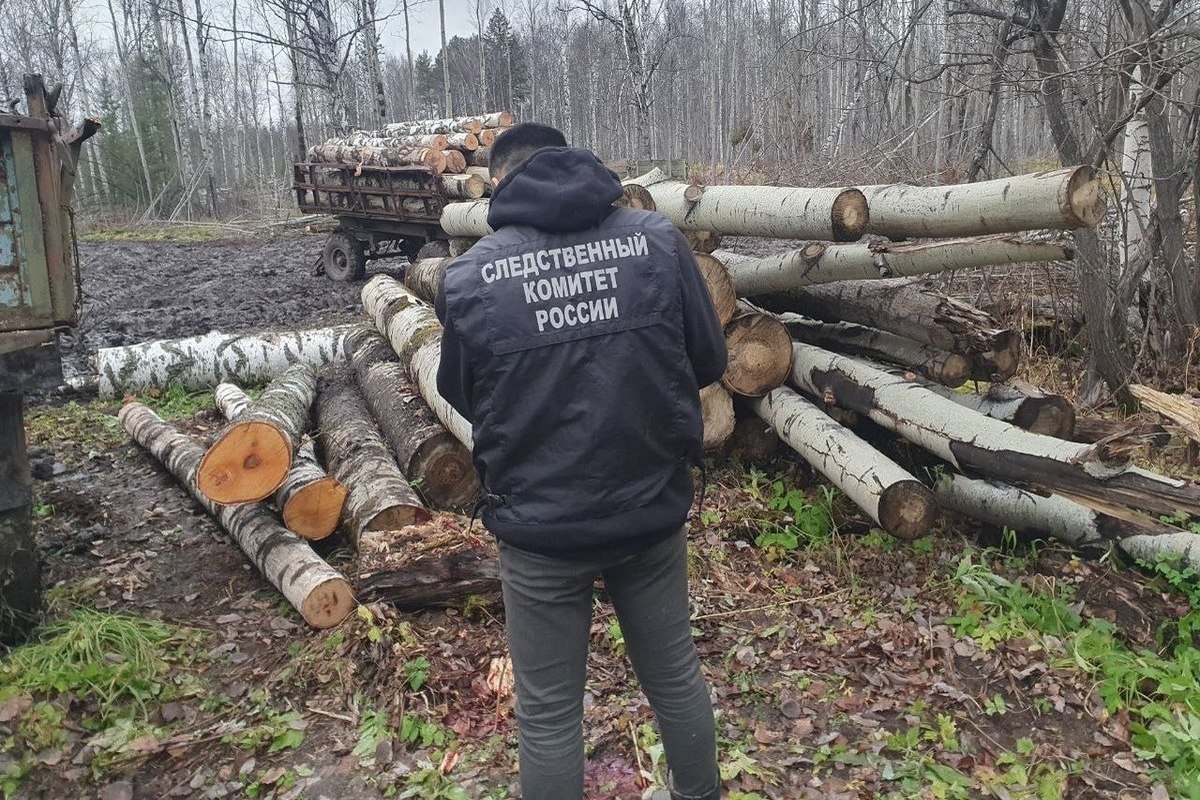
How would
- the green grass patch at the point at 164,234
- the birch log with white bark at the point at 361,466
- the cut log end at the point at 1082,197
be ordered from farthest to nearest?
the green grass patch at the point at 164,234, the birch log with white bark at the point at 361,466, the cut log end at the point at 1082,197

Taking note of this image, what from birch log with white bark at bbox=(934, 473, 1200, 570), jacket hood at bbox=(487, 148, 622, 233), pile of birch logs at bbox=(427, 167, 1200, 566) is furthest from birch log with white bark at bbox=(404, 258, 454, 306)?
jacket hood at bbox=(487, 148, 622, 233)

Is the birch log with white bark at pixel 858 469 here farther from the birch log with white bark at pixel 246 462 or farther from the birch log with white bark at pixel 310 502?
the birch log with white bark at pixel 246 462

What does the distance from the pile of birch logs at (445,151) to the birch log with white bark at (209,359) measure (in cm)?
425

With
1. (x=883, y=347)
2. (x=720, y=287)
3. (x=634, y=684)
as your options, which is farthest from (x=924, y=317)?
(x=634, y=684)

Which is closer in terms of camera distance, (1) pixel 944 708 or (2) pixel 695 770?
(2) pixel 695 770

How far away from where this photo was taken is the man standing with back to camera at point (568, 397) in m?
2.27

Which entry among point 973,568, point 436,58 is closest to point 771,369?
point 973,568

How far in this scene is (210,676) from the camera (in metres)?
3.96

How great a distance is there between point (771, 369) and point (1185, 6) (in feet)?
13.9

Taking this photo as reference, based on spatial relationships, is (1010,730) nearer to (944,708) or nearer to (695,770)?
(944,708)

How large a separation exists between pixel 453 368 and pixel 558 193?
1.92 feet

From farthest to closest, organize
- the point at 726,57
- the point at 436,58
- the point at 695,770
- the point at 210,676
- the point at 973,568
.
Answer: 1. the point at 436,58
2. the point at 726,57
3. the point at 973,568
4. the point at 210,676
5. the point at 695,770

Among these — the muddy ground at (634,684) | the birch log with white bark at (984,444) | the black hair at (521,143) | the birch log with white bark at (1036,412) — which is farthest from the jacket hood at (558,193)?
the birch log with white bark at (1036,412)

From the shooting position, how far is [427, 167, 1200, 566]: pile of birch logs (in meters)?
4.13
